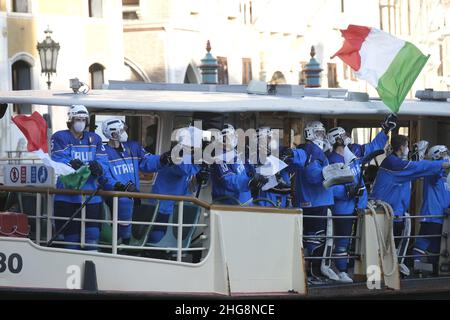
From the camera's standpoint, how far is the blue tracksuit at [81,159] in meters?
12.8

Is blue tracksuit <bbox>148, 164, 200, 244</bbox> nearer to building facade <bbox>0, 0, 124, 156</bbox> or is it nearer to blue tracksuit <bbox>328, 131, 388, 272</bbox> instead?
blue tracksuit <bbox>328, 131, 388, 272</bbox>

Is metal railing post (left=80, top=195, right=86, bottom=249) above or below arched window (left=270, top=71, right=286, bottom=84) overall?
below

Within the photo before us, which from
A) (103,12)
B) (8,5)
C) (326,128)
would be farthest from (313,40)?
(326,128)

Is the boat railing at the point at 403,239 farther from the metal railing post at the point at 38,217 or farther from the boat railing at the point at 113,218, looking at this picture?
the metal railing post at the point at 38,217

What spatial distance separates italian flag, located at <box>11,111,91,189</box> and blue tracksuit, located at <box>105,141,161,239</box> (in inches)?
17.7

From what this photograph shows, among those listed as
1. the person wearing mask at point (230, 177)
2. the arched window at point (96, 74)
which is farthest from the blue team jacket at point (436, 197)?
the arched window at point (96, 74)

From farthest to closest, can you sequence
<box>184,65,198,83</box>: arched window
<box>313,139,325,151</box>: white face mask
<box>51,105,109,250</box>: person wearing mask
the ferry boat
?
<box>184,65,198,83</box>: arched window → <box>313,139,325,151</box>: white face mask → <box>51,105,109,250</box>: person wearing mask → the ferry boat

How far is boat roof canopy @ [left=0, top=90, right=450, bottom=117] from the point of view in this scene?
509 inches

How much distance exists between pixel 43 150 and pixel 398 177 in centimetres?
357

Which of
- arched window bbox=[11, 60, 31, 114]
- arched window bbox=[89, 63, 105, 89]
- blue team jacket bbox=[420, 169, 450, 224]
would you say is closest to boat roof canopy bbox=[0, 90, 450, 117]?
blue team jacket bbox=[420, 169, 450, 224]

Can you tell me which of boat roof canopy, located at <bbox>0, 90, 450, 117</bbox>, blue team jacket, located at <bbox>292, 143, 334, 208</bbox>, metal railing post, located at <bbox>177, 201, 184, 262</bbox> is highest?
boat roof canopy, located at <bbox>0, 90, 450, 117</bbox>

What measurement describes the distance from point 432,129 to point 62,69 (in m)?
18.7

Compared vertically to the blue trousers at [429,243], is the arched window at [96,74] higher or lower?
higher

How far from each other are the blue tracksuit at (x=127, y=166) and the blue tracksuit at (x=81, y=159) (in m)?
0.08
